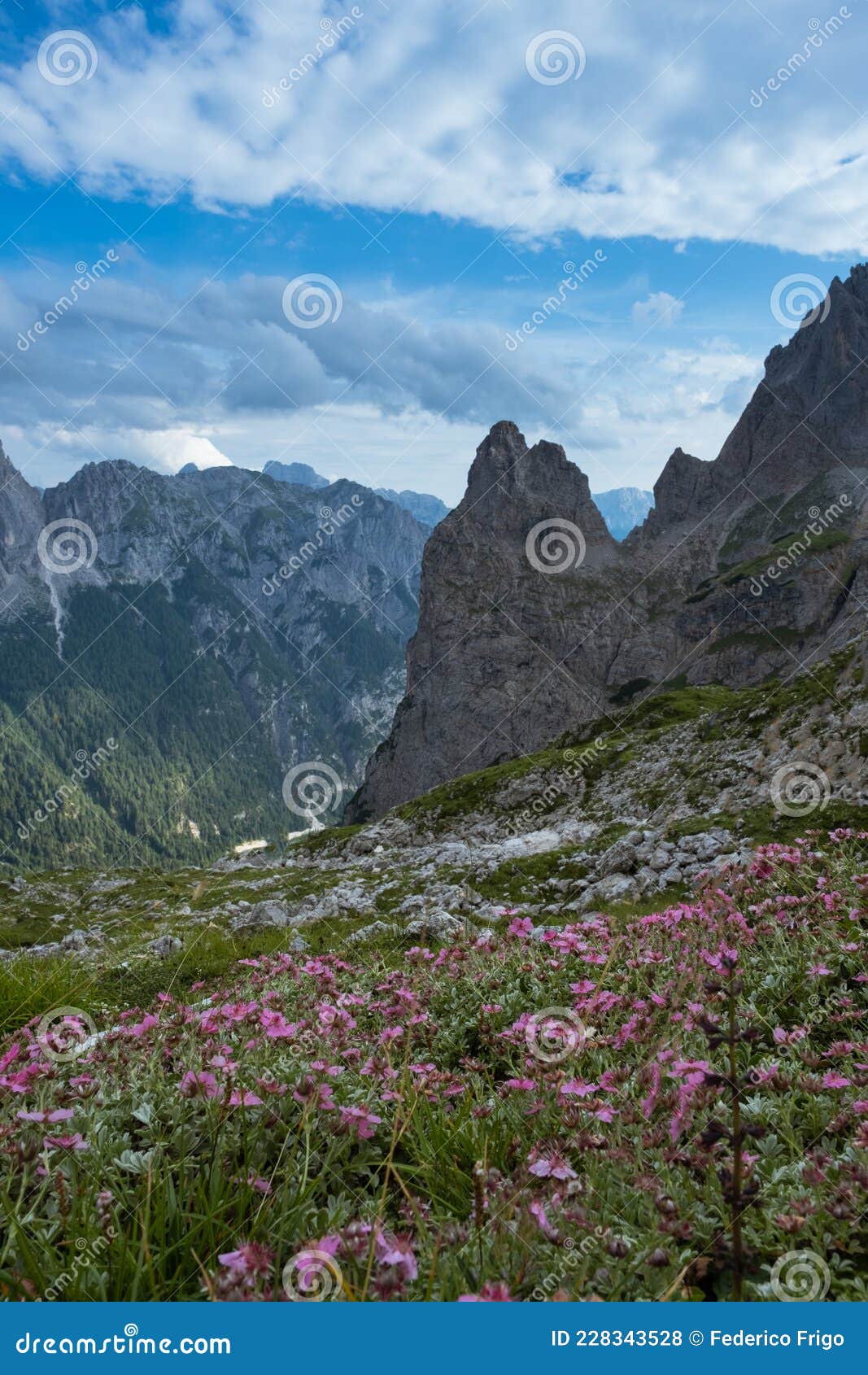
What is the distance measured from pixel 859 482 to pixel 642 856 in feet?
673

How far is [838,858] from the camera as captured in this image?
987cm

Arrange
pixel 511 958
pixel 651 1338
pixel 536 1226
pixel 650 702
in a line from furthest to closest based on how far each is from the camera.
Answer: pixel 650 702 < pixel 511 958 < pixel 536 1226 < pixel 651 1338

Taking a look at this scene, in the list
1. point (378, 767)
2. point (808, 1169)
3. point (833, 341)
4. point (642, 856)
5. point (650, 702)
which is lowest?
point (378, 767)

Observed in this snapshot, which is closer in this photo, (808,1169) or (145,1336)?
(145,1336)

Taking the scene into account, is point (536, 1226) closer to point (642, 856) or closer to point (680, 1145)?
→ point (680, 1145)

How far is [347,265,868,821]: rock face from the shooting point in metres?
137

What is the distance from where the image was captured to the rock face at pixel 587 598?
137 m

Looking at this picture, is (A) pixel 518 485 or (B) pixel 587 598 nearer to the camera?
(B) pixel 587 598

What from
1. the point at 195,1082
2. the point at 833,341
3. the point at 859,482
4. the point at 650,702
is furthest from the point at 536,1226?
the point at 833,341

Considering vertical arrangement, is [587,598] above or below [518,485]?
below

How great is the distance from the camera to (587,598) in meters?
176

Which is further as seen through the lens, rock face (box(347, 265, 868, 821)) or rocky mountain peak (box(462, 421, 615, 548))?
rocky mountain peak (box(462, 421, 615, 548))

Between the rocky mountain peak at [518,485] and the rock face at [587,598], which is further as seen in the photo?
the rocky mountain peak at [518,485]

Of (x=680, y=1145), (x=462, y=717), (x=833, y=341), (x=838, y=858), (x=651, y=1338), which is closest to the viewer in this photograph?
(x=651, y=1338)
